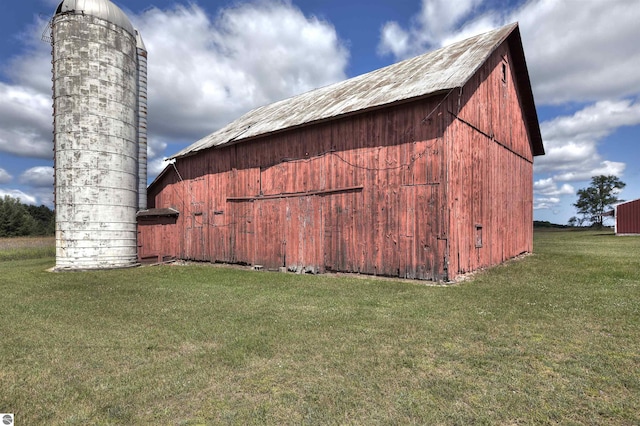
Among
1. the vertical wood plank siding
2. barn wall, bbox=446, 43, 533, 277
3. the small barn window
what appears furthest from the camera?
the small barn window

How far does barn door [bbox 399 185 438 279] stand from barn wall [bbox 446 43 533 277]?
1.82 ft

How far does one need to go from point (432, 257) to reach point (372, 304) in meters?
3.91

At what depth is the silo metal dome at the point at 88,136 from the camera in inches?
673

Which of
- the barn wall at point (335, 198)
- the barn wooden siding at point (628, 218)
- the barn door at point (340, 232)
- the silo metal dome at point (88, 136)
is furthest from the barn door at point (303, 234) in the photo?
the barn wooden siding at point (628, 218)

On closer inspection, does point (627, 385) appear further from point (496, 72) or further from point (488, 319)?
point (496, 72)

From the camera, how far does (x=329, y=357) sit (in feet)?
17.8

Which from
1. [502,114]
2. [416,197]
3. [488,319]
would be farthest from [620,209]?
[488,319]

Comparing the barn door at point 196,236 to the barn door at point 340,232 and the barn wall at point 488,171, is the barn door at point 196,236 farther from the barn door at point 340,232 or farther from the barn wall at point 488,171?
the barn wall at point 488,171

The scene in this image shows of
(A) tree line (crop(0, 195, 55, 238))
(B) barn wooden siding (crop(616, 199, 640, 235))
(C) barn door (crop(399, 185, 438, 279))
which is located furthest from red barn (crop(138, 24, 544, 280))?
(A) tree line (crop(0, 195, 55, 238))

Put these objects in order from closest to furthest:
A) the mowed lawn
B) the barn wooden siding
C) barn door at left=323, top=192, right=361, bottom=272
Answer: the mowed lawn < barn door at left=323, top=192, right=361, bottom=272 < the barn wooden siding

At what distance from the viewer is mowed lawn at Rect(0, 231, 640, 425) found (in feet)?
12.9

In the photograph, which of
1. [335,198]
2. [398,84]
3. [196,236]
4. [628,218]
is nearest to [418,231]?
[335,198]

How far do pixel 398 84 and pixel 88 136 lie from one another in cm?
1416

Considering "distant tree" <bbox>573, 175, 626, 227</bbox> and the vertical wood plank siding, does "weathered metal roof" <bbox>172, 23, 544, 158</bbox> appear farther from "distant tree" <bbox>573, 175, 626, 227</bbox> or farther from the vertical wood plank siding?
"distant tree" <bbox>573, 175, 626, 227</bbox>
